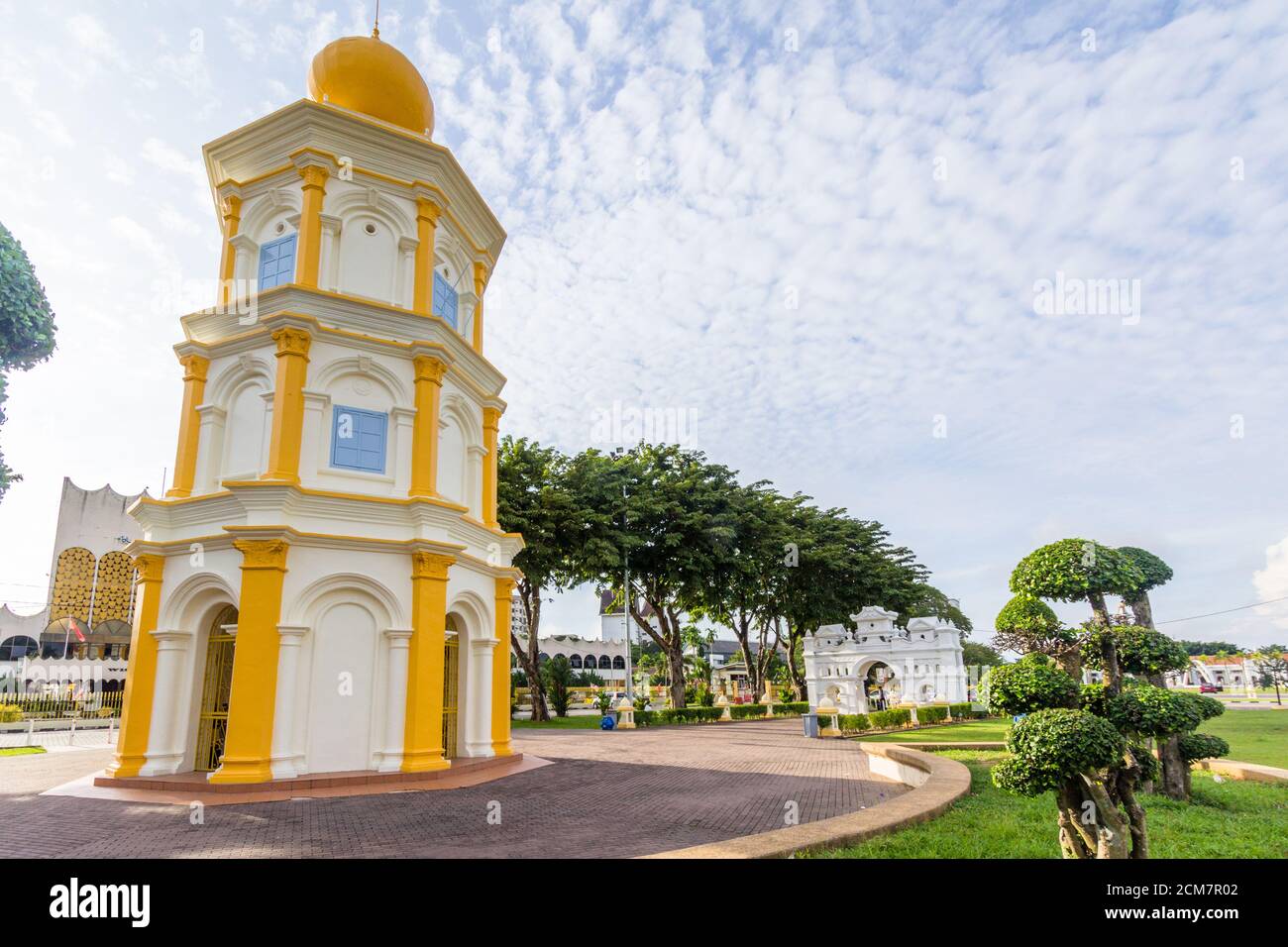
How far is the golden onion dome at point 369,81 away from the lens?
648 inches

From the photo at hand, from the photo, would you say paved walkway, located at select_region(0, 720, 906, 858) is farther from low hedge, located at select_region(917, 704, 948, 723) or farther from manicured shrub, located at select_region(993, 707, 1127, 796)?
low hedge, located at select_region(917, 704, 948, 723)

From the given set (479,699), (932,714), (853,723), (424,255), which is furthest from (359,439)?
(932,714)

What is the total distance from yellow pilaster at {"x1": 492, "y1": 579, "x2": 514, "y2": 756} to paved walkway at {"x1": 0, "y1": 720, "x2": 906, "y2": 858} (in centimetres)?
148

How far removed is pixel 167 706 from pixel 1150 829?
15264 millimetres

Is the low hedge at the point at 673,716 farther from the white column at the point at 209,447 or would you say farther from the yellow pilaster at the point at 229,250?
the yellow pilaster at the point at 229,250

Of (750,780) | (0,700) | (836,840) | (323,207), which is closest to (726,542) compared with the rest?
(750,780)

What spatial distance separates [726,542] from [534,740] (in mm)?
13635

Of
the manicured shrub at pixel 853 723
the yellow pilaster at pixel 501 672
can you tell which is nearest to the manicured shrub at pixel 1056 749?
the yellow pilaster at pixel 501 672

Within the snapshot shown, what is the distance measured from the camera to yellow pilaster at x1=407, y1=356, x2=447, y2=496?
14.5 m

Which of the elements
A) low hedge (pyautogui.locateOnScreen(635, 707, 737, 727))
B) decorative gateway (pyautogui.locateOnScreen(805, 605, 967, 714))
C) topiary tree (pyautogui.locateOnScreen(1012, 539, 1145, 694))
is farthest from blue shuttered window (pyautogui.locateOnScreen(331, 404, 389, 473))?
decorative gateway (pyautogui.locateOnScreen(805, 605, 967, 714))

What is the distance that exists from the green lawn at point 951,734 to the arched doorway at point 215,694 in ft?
54.6

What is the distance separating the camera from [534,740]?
23.1m
